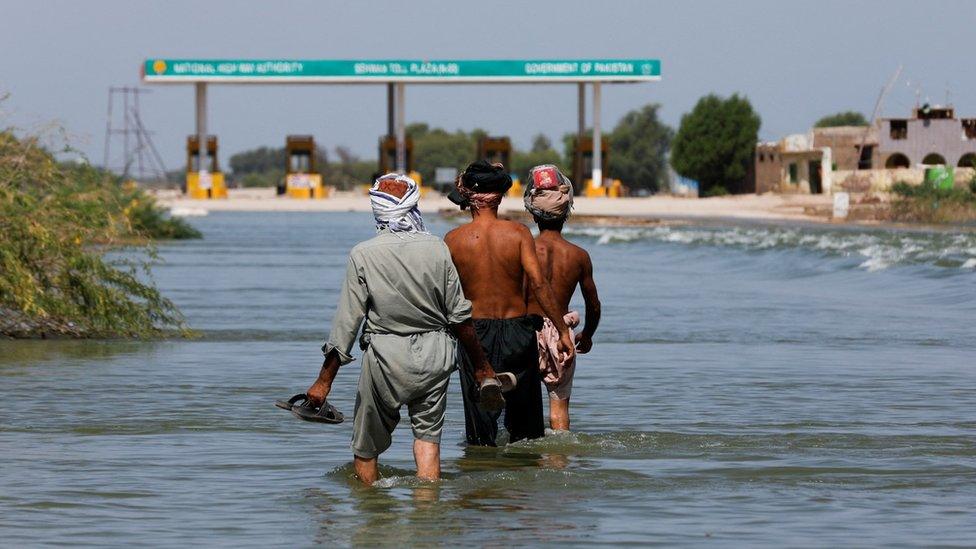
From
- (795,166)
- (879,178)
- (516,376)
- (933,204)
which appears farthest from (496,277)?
(795,166)

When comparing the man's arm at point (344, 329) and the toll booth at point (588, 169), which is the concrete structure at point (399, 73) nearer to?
the toll booth at point (588, 169)

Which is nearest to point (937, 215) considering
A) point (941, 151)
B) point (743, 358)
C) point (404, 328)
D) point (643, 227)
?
point (643, 227)

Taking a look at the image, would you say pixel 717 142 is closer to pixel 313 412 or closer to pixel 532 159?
pixel 532 159

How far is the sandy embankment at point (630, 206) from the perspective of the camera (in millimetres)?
74812

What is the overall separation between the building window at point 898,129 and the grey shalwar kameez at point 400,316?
78.3 metres

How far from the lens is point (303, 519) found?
8133mm

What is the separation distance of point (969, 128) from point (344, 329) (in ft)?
259

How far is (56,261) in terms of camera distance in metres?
16.4

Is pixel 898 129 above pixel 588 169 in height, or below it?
above

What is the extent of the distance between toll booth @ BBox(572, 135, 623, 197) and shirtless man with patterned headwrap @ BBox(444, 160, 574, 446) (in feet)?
268

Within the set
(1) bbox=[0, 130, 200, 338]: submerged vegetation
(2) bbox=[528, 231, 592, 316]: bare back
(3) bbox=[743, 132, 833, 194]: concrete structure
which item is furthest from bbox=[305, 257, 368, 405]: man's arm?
(3) bbox=[743, 132, 833, 194]: concrete structure

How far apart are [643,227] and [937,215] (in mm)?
10236

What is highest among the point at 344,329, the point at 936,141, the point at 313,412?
the point at 936,141

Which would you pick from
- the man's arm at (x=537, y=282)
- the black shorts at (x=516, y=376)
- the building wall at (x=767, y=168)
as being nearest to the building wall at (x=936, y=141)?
the building wall at (x=767, y=168)
